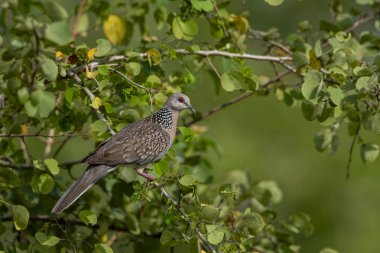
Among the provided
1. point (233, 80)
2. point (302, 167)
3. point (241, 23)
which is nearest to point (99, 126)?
point (233, 80)

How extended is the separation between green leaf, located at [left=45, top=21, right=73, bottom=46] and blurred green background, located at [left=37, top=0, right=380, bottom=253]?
20.8 feet

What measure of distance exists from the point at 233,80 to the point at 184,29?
1.92 ft

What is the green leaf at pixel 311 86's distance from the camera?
4.77 m

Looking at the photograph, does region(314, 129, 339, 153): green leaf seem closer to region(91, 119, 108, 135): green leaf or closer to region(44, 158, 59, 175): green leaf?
region(91, 119, 108, 135): green leaf

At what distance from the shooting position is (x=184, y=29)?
5.66m

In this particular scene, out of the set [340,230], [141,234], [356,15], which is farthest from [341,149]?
[141,234]

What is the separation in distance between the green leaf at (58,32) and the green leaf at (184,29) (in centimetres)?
207

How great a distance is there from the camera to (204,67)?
6230mm

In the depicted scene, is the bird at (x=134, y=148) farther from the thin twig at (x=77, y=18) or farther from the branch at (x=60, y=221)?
the thin twig at (x=77, y=18)

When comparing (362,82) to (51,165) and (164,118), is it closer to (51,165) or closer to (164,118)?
(164,118)

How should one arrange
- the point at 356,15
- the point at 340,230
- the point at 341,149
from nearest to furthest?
the point at 356,15 < the point at 340,230 < the point at 341,149

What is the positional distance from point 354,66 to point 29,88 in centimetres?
220

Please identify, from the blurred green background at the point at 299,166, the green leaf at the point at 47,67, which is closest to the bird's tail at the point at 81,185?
the green leaf at the point at 47,67

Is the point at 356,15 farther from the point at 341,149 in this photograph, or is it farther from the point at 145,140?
the point at 341,149
